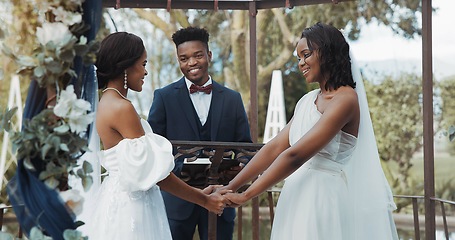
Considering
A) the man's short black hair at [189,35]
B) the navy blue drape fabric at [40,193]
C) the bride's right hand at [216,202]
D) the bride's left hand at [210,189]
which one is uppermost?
the man's short black hair at [189,35]

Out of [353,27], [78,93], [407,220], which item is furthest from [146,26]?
[78,93]

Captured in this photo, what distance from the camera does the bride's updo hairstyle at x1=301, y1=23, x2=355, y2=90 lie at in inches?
141

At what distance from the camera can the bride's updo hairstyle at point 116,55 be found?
333 cm

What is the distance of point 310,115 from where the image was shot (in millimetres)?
3680

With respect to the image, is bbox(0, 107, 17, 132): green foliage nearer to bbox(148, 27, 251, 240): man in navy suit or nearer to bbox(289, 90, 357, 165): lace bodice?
bbox(289, 90, 357, 165): lace bodice

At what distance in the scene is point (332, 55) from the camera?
11.8 ft

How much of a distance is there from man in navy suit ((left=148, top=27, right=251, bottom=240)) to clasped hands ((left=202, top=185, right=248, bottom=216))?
69 cm

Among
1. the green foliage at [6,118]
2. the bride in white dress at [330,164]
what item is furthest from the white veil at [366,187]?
the green foliage at [6,118]

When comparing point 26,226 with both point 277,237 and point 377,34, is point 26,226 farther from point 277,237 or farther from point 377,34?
point 377,34

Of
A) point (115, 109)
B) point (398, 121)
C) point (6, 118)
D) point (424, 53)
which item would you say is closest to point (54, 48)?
point (6, 118)

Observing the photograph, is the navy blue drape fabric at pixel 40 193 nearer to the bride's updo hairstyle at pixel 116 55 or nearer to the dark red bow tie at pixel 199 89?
the bride's updo hairstyle at pixel 116 55

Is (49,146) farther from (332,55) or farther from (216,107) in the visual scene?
(216,107)

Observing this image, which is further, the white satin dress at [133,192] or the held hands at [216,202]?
the held hands at [216,202]

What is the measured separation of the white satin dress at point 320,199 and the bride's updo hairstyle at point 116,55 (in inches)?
34.4
